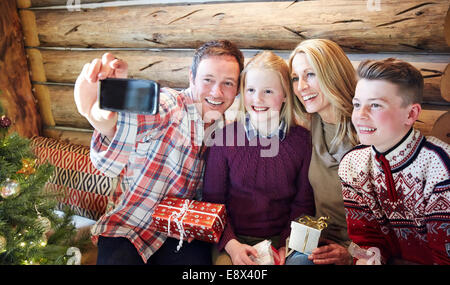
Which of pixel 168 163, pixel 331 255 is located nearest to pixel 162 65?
pixel 168 163

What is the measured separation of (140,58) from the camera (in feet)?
5.75

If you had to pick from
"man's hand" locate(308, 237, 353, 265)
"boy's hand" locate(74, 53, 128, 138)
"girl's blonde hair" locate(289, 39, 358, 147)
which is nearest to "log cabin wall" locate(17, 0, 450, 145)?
"girl's blonde hair" locate(289, 39, 358, 147)

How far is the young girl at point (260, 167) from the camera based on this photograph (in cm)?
144

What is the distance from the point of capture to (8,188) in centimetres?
130

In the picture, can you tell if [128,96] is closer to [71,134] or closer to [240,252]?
[240,252]

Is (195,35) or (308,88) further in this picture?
(195,35)

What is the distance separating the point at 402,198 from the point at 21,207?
5.09 feet

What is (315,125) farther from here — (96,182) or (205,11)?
(96,182)

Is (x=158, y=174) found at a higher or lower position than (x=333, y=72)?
lower

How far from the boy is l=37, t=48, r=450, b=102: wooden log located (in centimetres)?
15

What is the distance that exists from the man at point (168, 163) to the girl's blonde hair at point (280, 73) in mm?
52

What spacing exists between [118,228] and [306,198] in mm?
897

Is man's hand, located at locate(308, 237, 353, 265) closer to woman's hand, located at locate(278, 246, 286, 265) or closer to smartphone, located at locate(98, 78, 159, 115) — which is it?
woman's hand, located at locate(278, 246, 286, 265)
